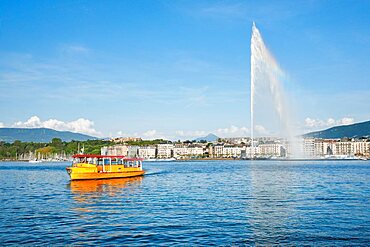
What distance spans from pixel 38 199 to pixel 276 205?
17.0m

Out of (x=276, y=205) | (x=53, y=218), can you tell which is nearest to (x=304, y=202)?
(x=276, y=205)

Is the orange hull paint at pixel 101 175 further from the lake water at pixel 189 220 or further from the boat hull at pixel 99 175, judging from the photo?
the lake water at pixel 189 220

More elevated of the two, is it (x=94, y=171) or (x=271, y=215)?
(x=94, y=171)

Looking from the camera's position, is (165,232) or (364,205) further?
(364,205)

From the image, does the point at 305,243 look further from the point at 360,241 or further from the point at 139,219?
the point at 139,219

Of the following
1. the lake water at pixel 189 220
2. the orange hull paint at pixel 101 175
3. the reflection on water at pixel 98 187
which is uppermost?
the orange hull paint at pixel 101 175

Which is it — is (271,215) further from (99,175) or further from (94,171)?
(99,175)

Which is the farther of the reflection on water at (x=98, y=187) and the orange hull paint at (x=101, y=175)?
the orange hull paint at (x=101, y=175)

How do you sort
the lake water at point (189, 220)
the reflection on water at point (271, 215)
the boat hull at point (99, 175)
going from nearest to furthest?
the lake water at point (189, 220) < the reflection on water at point (271, 215) < the boat hull at point (99, 175)

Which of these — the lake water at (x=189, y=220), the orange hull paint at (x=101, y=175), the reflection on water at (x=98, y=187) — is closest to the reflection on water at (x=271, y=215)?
the lake water at (x=189, y=220)

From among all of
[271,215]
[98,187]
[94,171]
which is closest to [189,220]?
[271,215]

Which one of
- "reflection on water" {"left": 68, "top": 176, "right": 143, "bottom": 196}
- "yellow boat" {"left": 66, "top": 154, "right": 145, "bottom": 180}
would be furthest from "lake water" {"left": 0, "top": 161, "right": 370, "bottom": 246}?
"yellow boat" {"left": 66, "top": 154, "right": 145, "bottom": 180}

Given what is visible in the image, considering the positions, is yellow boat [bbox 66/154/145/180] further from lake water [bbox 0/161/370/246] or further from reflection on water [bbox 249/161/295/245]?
reflection on water [bbox 249/161/295/245]

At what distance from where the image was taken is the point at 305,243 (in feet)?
57.1
